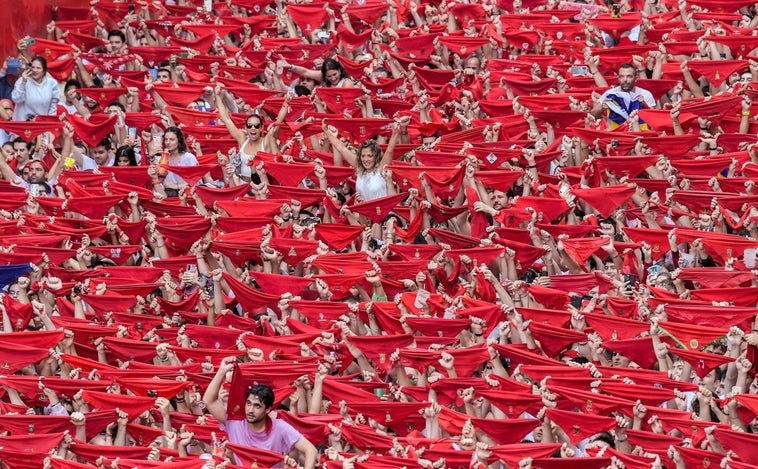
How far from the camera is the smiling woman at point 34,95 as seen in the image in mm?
22688

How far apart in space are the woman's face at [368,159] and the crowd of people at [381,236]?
0.02 meters

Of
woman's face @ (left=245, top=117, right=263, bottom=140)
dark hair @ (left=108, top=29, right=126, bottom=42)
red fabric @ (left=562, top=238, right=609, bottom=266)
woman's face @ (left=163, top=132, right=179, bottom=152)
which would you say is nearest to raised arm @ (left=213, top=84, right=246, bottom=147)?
woman's face @ (left=245, top=117, right=263, bottom=140)

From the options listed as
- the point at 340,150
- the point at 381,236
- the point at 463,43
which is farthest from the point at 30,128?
the point at 463,43

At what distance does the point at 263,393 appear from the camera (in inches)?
599

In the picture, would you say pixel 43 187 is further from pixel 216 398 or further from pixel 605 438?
pixel 605 438

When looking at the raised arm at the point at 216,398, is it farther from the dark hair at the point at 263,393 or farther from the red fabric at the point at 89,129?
the red fabric at the point at 89,129

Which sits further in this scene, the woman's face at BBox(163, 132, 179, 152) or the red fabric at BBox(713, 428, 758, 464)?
the woman's face at BBox(163, 132, 179, 152)

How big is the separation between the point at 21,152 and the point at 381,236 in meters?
4.08

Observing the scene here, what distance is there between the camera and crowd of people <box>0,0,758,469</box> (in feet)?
52.6

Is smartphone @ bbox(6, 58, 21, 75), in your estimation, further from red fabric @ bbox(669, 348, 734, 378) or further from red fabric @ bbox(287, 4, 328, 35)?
→ red fabric @ bbox(669, 348, 734, 378)

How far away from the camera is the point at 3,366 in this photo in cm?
1739

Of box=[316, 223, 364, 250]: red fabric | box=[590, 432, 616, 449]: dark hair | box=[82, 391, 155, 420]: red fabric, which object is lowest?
box=[590, 432, 616, 449]: dark hair

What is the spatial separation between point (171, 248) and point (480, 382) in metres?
4.37

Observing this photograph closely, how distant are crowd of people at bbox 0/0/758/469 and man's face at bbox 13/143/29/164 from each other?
0.04 metres
